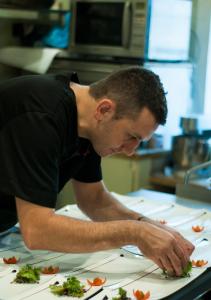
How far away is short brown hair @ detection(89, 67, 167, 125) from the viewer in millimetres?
1371

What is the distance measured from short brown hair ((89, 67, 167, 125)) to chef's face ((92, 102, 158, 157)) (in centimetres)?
2

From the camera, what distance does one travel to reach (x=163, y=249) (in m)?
1.32

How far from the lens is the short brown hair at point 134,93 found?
1.37 m

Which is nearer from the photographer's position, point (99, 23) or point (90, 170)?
point (90, 170)

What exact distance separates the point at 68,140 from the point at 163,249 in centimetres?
38

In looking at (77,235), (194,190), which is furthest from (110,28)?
(77,235)

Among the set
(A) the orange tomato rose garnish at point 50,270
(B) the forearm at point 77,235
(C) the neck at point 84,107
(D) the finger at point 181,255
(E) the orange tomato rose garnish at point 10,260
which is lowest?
(E) the orange tomato rose garnish at point 10,260

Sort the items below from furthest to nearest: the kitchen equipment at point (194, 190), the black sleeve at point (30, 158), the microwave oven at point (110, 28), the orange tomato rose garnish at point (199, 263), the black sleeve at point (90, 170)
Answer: the microwave oven at point (110, 28), the kitchen equipment at point (194, 190), the black sleeve at point (90, 170), the orange tomato rose garnish at point (199, 263), the black sleeve at point (30, 158)

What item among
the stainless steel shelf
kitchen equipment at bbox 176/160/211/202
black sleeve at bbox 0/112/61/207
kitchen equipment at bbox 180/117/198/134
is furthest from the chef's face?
the stainless steel shelf

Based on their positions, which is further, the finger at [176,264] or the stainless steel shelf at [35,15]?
the stainless steel shelf at [35,15]

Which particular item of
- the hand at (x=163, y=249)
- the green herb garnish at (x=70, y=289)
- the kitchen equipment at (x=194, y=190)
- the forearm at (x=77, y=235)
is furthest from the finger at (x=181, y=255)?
the kitchen equipment at (x=194, y=190)

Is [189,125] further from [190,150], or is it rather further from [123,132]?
[123,132]

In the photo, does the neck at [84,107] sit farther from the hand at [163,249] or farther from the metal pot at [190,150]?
the metal pot at [190,150]

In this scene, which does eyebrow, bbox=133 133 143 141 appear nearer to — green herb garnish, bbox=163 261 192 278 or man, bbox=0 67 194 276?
man, bbox=0 67 194 276
